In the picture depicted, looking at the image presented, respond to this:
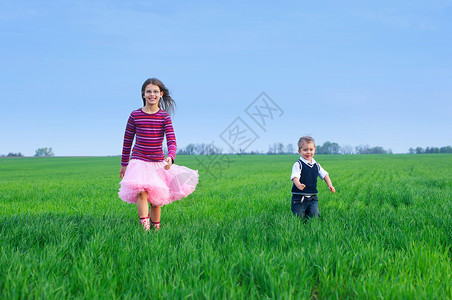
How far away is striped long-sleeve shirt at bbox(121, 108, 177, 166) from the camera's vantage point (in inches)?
166

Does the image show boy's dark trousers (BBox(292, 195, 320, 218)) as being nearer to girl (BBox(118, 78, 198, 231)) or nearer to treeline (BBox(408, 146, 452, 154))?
girl (BBox(118, 78, 198, 231))

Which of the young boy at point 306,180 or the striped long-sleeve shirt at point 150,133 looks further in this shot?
the young boy at point 306,180

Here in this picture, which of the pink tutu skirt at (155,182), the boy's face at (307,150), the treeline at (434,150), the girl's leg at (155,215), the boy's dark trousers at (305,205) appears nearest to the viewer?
the pink tutu skirt at (155,182)

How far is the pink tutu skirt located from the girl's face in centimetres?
87

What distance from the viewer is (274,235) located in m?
3.37

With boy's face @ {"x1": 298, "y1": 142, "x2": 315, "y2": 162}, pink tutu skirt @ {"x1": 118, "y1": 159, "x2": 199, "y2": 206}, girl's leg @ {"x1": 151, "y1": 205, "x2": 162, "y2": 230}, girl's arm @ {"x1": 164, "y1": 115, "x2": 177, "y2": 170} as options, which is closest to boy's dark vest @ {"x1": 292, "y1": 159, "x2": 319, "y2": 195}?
boy's face @ {"x1": 298, "y1": 142, "x2": 315, "y2": 162}

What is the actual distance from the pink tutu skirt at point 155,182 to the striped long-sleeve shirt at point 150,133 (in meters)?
0.13

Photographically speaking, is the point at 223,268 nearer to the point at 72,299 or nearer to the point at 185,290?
the point at 185,290

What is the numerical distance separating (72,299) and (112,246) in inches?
37.1

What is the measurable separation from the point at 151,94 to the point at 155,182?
4.17 feet

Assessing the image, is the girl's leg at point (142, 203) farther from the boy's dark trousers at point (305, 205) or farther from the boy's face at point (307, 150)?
the boy's face at point (307, 150)

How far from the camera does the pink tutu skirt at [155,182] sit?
389 centimetres

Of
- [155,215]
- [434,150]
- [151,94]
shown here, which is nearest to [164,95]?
[151,94]

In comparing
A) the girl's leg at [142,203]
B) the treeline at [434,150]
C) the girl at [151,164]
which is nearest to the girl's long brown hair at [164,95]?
the girl at [151,164]
